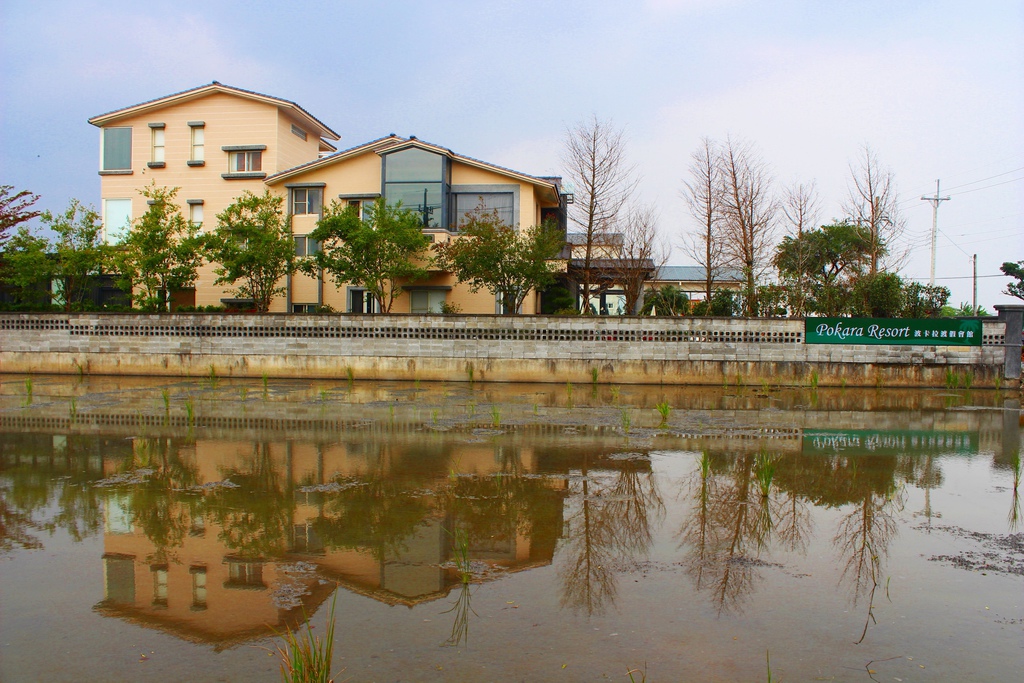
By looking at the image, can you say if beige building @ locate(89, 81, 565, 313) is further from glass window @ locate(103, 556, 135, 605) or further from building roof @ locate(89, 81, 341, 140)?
glass window @ locate(103, 556, 135, 605)

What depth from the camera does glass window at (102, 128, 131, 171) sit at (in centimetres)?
3141

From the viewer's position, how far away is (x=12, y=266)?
86.6 ft

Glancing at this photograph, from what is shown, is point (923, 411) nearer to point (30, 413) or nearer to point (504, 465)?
point (504, 465)

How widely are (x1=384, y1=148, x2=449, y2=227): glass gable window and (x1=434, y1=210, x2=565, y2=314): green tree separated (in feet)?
→ 8.72

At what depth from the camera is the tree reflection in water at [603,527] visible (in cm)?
525

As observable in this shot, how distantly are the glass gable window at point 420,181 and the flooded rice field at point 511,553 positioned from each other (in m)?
17.4

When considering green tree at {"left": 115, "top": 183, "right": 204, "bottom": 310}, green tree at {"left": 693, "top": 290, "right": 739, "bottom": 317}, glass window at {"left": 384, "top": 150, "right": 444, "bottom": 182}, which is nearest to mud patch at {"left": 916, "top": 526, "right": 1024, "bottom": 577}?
green tree at {"left": 693, "top": 290, "right": 739, "bottom": 317}

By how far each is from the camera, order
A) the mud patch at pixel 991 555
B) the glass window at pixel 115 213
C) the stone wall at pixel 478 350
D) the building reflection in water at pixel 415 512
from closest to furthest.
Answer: the building reflection in water at pixel 415 512, the mud patch at pixel 991 555, the stone wall at pixel 478 350, the glass window at pixel 115 213

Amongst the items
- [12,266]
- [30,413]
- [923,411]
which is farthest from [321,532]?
[12,266]

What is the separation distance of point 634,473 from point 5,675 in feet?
20.8

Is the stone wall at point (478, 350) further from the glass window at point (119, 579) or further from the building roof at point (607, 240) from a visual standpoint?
the glass window at point (119, 579)

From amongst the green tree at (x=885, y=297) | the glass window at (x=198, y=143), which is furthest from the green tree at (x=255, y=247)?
the green tree at (x=885, y=297)

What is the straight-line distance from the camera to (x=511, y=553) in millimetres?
5996

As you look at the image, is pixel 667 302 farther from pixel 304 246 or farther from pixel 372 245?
pixel 304 246
